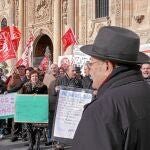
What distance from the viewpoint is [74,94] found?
8062 mm

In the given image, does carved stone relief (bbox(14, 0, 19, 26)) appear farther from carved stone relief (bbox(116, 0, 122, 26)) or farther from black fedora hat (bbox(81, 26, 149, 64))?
black fedora hat (bbox(81, 26, 149, 64))

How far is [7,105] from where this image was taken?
11281 millimetres

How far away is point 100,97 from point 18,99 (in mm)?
7720

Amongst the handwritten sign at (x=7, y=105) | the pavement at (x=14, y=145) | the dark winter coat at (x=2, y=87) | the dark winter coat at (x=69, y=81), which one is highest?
the dark winter coat at (x=69, y=81)

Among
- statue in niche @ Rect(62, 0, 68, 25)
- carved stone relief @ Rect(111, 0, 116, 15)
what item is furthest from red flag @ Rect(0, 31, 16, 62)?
statue in niche @ Rect(62, 0, 68, 25)

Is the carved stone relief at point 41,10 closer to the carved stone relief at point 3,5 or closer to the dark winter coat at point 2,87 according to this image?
the carved stone relief at point 3,5

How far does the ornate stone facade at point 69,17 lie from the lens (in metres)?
23.1

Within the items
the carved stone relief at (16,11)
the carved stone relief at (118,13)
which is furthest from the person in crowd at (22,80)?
the carved stone relief at (16,11)

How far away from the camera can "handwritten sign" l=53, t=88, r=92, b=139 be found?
793cm

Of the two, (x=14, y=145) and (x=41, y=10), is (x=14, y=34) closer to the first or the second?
(x=14, y=145)

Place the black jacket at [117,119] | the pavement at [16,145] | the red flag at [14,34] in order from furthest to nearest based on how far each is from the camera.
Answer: the red flag at [14,34] → the pavement at [16,145] → the black jacket at [117,119]

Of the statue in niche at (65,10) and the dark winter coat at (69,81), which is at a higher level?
the statue in niche at (65,10)

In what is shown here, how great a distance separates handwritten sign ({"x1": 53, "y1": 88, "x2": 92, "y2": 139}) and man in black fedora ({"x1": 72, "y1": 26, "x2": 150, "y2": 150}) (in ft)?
18.0

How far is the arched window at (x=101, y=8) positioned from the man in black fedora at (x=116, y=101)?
23148 mm
